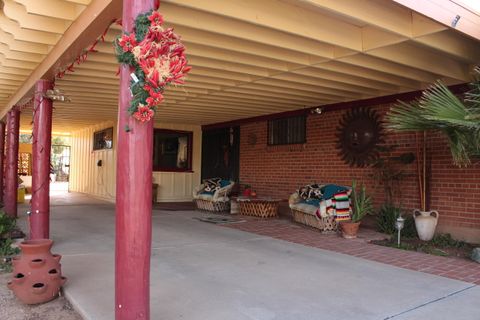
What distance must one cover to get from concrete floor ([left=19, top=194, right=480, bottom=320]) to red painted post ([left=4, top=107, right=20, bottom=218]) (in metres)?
2.31

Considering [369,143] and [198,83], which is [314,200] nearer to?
[369,143]

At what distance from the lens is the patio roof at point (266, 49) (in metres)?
3.78

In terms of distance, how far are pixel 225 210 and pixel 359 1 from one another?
671 cm

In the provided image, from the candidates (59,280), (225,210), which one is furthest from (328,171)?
(59,280)

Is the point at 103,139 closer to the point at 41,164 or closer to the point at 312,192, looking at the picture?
the point at 41,164

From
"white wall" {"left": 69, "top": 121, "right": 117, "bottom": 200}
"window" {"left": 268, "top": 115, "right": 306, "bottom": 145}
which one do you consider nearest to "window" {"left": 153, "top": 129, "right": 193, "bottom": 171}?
"white wall" {"left": 69, "top": 121, "right": 117, "bottom": 200}

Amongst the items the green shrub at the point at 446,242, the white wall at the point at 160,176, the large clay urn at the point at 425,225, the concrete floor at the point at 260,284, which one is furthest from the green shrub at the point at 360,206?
the white wall at the point at 160,176

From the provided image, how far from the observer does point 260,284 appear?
388cm

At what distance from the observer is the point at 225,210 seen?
383 inches

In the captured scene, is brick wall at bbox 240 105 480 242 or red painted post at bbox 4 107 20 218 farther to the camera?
red painted post at bbox 4 107 20 218

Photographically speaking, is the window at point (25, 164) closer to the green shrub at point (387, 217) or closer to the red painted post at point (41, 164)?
the red painted post at point (41, 164)

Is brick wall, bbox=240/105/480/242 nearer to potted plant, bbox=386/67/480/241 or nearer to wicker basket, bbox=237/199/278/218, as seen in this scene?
wicker basket, bbox=237/199/278/218

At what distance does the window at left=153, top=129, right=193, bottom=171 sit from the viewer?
1166 centimetres

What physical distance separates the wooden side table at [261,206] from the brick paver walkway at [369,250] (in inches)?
30.2
